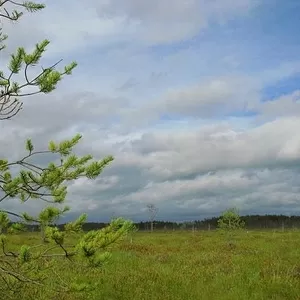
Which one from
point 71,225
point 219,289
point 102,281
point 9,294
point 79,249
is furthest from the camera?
point 102,281

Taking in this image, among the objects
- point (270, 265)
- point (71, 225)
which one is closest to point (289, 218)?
point (270, 265)

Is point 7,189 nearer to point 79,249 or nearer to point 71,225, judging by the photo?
point 71,225

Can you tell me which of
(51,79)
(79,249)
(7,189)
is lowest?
(79,249)

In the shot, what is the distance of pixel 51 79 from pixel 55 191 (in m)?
1.66

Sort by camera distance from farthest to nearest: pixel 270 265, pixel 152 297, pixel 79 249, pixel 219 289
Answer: pixel 270 265 < pixel 219 289 < pixel 152 297 < pixel 79 249

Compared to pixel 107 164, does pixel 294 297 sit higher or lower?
lower

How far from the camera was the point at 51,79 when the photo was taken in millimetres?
5855

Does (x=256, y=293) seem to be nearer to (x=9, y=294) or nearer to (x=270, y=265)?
(x=270, y=265)

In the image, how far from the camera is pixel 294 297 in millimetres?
9625

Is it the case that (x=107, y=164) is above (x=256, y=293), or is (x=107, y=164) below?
above

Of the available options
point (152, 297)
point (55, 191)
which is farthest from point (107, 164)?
point (152, 297)

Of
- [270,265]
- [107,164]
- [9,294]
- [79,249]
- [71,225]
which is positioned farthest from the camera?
[270,265]

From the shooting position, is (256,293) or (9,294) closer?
(9,294)

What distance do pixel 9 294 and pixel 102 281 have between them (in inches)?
161
